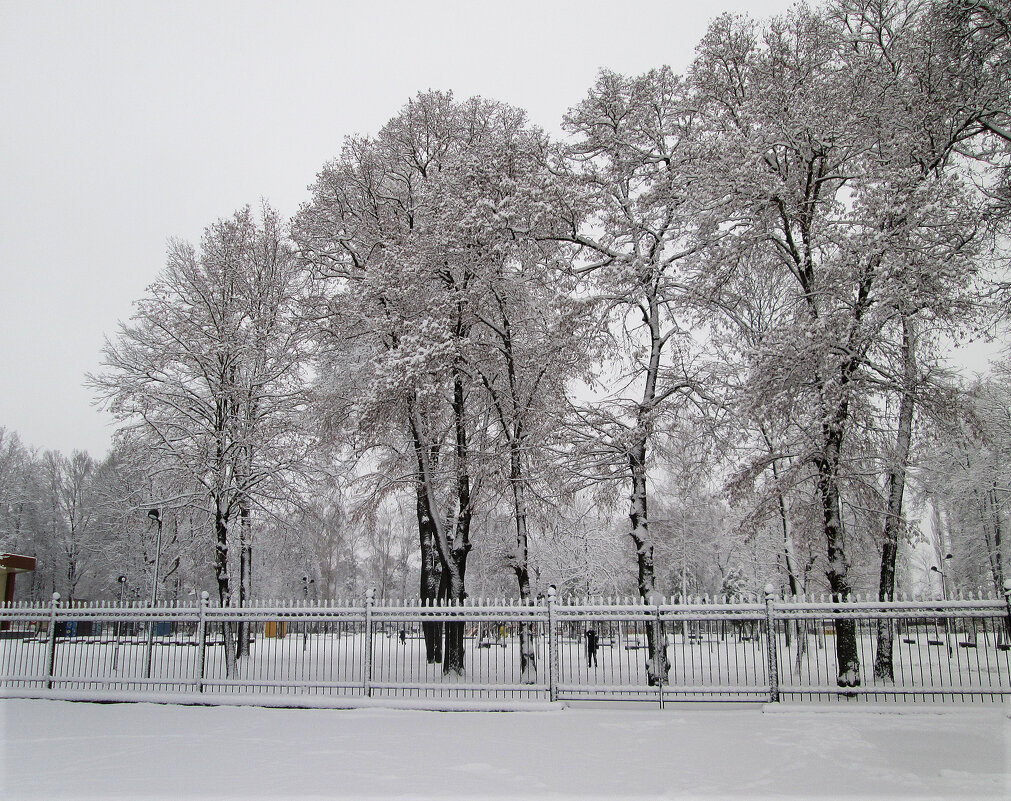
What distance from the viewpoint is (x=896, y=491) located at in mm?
15508

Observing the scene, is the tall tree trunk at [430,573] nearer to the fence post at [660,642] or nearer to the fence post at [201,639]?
the fence post at [201,639]

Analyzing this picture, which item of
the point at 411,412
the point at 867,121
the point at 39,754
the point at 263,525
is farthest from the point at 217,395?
the point at 867,121

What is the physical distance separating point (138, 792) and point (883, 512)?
1331cm

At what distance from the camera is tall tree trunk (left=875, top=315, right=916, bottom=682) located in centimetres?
1380

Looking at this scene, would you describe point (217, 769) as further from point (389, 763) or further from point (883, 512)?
point (883, 512)

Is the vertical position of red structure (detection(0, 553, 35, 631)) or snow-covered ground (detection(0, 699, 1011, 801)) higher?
red structure (detection(0, 553, 35, 631))

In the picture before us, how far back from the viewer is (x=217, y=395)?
21.2m

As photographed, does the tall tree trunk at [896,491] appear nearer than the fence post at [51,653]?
Yes

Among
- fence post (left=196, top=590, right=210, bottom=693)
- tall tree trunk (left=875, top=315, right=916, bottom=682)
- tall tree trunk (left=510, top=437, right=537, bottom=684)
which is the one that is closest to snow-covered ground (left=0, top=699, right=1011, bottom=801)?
fence post (left=196, top=590, right=210, bottom=693)

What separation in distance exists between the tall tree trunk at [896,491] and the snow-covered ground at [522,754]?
12.1 ft

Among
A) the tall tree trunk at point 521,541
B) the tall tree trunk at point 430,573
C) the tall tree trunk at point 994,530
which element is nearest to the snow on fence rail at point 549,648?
the tall tree trunk at point 521,541

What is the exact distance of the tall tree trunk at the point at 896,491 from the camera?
13.8 m

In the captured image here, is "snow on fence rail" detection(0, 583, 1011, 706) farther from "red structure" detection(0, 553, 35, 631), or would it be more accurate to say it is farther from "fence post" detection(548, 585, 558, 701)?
"red structure" detection(0, 553, 35, 631)

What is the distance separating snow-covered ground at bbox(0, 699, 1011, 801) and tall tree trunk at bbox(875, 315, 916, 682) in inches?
145
